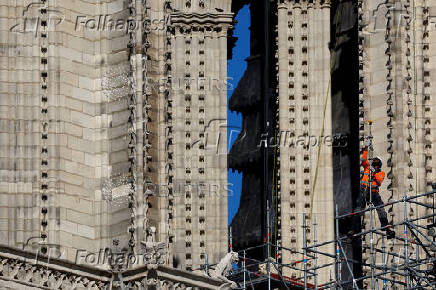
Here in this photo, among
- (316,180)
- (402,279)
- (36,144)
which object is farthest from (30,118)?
(316,180)

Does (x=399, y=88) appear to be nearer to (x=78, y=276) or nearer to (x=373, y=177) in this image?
(x=373, y=177)

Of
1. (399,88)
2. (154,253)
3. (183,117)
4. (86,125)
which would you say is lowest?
(183,117)

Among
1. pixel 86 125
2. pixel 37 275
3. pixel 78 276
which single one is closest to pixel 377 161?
pixel 86 125

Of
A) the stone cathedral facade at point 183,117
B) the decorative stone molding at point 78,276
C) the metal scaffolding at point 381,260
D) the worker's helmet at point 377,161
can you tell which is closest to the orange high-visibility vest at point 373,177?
the worker's helmet at point 377,161

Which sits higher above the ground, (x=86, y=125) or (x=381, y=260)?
(x=86, y=125)

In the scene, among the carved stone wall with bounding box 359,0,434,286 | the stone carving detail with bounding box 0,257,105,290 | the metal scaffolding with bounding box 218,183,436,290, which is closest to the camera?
the stone carving detail with bounding box 0,257,105,290

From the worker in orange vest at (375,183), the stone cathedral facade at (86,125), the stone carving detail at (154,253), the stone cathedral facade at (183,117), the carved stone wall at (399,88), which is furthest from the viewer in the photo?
the carved stone wall at (399,88)

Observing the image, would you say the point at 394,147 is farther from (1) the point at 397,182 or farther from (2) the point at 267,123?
(2) the point at 267,123

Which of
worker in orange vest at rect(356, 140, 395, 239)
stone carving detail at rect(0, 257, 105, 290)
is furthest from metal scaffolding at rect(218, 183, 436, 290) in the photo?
stone carving detail at rect(0, 257, 105, 290)

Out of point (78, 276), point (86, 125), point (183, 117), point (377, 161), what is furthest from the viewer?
point (183, 117)

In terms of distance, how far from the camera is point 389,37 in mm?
70875

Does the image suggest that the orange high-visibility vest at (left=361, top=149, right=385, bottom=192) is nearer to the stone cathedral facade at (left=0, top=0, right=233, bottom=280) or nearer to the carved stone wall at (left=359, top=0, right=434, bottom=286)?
the carved stone wall at (left=359, top=0, right=434, bottom=286)

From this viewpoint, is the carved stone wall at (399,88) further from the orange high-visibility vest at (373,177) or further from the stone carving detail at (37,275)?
the stone carving detail at (37,275)

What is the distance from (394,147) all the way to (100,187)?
17287 mm
